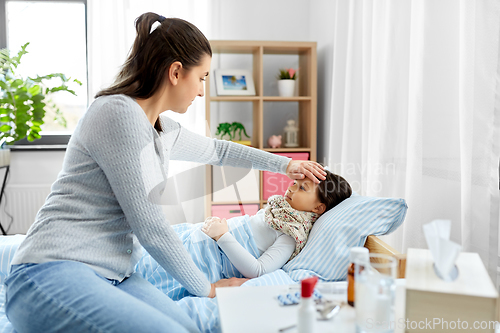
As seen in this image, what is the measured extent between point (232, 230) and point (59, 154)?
2.19m

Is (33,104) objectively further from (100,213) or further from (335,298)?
(335,298)

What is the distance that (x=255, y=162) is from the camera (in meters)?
1.59

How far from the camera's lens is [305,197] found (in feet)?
5.06

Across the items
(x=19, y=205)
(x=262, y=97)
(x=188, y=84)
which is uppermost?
(x=262, y=97)

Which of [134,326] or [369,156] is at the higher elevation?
[369,156]

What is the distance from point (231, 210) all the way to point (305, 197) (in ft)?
4.49

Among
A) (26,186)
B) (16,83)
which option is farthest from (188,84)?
(26,186)

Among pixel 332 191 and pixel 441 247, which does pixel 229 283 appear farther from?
pixel 441 247

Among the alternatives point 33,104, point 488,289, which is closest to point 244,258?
point 488,289

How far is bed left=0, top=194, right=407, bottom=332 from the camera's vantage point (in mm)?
1285

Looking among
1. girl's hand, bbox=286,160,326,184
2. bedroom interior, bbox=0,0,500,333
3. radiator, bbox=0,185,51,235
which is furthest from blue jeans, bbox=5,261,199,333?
radiator, bbox=0,185,51,235

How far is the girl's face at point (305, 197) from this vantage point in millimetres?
1543

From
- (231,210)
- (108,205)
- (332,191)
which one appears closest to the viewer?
(108,205)

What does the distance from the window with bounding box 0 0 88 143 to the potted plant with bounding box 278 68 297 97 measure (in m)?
1.62
